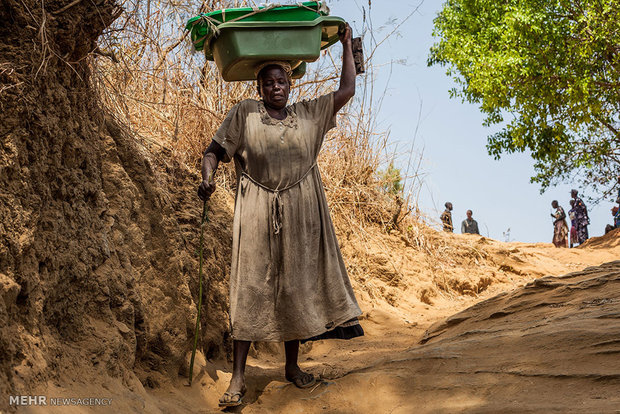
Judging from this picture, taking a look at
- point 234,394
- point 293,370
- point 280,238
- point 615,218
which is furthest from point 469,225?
point 234,394

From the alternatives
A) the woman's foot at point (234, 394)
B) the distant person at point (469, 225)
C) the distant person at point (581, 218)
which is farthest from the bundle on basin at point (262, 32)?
the distant person at point (581, 218)

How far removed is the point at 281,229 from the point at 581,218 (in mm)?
15632

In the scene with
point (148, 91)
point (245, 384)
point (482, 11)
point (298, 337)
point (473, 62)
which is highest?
point (482, 11)

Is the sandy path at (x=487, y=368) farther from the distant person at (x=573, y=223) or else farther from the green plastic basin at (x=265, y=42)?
the distant person at (x=573, y=223)

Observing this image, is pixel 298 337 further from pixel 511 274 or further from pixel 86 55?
pixel 511 274

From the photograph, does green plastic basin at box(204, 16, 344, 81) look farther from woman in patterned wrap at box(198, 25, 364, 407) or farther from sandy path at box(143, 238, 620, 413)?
sandy path at box(143, 238, 620, 413)

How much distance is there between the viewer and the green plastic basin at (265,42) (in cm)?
338

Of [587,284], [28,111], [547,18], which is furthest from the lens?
[547,18]

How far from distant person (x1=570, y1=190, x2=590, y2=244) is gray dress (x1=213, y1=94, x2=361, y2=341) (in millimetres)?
15135

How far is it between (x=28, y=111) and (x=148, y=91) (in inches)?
120

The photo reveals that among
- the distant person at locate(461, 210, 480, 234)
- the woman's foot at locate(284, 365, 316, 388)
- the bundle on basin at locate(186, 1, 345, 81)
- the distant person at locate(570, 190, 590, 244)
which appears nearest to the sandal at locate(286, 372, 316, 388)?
the woman's foot at locate(284, 365, 316, 388)

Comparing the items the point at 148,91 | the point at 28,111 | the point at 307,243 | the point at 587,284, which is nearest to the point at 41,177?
the point at 28,111

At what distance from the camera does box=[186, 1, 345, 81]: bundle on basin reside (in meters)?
3.38

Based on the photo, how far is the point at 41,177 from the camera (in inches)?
108
